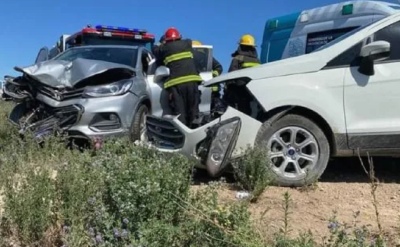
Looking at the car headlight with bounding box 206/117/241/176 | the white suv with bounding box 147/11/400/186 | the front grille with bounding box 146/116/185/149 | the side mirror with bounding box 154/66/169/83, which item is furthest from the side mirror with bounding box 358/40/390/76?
the side mirror with bounding box 154/66/169/83

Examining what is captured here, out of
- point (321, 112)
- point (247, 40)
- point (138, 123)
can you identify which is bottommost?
point (138, 123)

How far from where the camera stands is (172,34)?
754 cm

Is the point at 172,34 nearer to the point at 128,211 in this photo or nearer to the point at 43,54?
the point at 128,211

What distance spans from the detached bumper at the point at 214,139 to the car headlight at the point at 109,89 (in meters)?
1.83

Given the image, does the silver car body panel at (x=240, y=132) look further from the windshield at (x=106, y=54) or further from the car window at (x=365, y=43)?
the windshield at (x=106, y=54)

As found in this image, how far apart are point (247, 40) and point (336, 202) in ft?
14.4

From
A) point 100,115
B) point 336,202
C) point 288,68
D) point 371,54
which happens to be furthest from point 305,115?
point 100,115

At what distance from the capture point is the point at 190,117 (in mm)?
6707

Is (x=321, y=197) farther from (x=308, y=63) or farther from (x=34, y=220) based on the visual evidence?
(x=34, y=220)

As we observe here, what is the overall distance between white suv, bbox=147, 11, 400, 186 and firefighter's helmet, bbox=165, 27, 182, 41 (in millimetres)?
2403

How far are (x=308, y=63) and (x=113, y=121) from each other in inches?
117

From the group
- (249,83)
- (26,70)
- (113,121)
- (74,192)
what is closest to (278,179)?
(249,83)

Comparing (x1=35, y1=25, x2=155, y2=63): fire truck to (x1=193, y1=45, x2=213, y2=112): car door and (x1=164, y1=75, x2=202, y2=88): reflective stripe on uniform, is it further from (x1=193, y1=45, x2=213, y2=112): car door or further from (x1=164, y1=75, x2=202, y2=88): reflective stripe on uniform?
(x1=164, y1=75, x2=202, y2=88): reflective stripe on uniform

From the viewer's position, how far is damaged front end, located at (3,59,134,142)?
23.0ft
